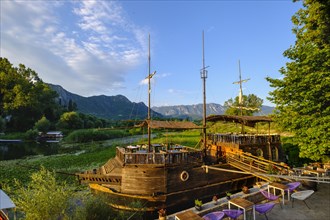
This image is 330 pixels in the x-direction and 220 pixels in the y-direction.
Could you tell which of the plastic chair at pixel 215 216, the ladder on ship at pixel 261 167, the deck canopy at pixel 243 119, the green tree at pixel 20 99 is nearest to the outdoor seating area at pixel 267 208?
the plastic chair at pixel 215 216

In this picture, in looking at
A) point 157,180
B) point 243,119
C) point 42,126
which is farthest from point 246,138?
point 42,126

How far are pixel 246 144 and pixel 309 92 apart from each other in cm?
666

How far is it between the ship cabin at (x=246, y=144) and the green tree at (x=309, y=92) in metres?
4.06

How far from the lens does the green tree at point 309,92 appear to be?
9.06 metres

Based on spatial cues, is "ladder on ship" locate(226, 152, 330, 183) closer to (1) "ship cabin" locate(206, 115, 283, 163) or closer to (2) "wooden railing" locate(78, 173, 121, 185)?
(1) "ship cabin" locate(206, 115, 283, 163)

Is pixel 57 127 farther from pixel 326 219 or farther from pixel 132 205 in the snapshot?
pixel 326 219

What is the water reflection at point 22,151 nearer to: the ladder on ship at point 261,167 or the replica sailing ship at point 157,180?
the replica sailing ship at point 157,180

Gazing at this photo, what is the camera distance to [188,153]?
37.9 ft

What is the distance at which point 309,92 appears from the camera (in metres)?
9.20

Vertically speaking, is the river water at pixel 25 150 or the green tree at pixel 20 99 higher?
the green tree at pixel 20 99

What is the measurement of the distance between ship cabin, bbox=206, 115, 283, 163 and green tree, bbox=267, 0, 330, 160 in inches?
160

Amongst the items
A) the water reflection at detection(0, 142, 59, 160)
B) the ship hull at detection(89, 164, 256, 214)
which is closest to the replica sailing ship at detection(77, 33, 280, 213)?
the ship hull at detection(89, 164, 256, 214)

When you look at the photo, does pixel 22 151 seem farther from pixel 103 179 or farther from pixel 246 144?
pixel 246 144

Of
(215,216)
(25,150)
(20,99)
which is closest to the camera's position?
(215,216)
